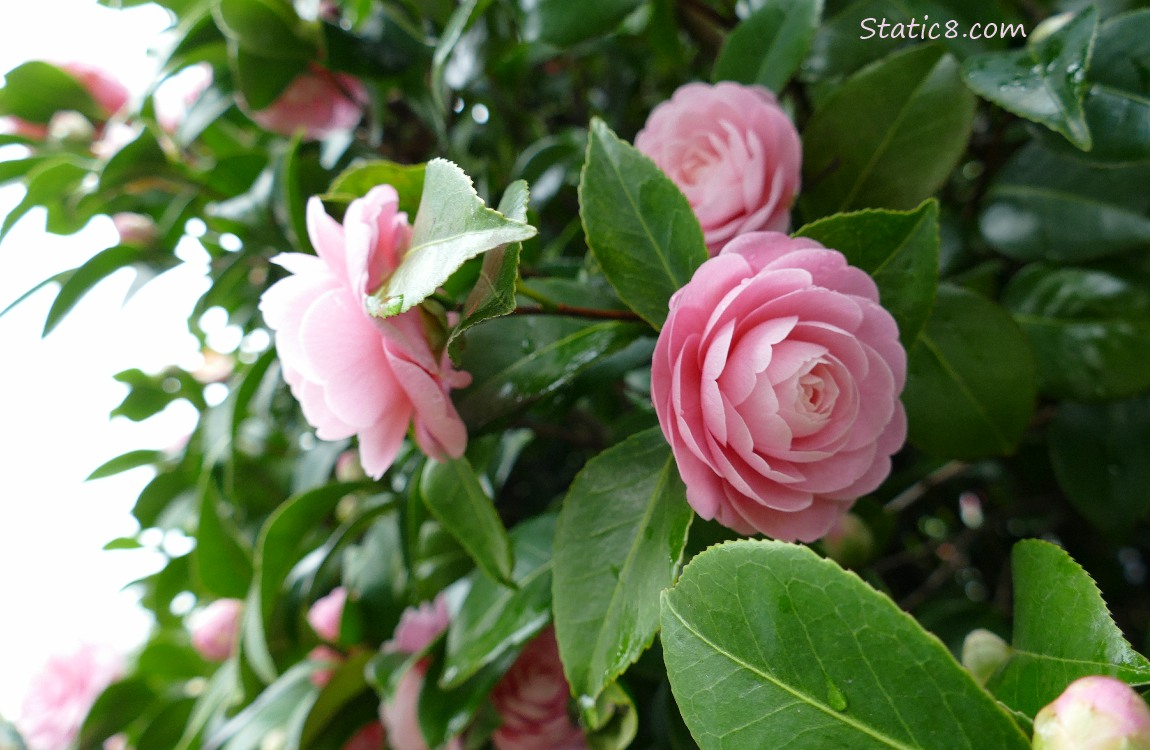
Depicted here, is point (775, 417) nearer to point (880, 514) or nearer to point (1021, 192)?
point (880, 514)

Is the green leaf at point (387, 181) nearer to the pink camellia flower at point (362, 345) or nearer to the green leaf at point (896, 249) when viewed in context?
the pink camellia flower at point (362, 345)

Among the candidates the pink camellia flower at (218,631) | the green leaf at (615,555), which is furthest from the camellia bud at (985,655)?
the pink camellia flower at (218,631)

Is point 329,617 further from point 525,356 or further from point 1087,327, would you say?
point 1087,327

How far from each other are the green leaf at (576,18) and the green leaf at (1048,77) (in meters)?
0.22

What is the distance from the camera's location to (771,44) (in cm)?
51

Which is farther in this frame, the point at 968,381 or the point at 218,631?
the point at 218,631

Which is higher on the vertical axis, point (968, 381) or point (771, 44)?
point (771, 44)

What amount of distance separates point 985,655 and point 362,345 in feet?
0.97

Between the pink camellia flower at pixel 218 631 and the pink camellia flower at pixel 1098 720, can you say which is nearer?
the pink camellia flower at pixel 1098 720

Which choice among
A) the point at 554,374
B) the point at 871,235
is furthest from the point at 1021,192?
the point at 554,374

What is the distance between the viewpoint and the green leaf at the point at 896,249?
0.35 meters

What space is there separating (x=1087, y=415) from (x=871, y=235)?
1.12 ft

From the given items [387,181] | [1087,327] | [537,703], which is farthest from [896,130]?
[537,703]

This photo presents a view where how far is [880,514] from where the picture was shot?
51 cm
